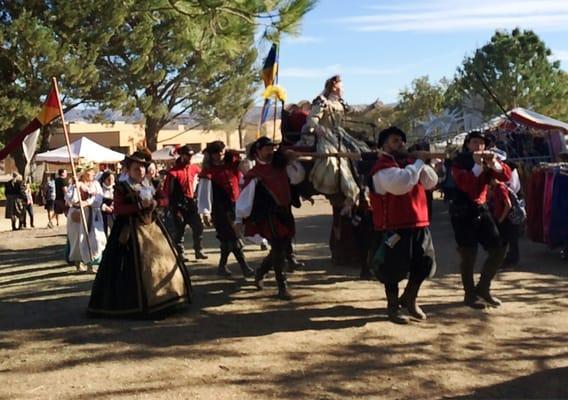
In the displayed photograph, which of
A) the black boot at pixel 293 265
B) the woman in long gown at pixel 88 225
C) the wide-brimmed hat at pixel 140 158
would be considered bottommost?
the black boot at pixel 293 265

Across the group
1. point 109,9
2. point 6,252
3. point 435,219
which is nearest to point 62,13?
point 109,9

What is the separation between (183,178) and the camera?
11.0 meters

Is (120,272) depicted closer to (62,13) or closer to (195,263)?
(195,263)

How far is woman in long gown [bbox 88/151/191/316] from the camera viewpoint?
7.01m

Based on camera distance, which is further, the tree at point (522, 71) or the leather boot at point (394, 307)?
the tree at point (522, 71)

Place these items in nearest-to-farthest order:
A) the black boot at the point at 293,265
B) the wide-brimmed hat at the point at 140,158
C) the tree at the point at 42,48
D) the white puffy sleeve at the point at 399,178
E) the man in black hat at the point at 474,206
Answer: the white puffy sleeve at the point at 399,178, the man in black hat at the point at 474,206, the wide-brimmed hat at the point at 140,158, the black boot at the point at 293,265, the tree at the point at 42,48

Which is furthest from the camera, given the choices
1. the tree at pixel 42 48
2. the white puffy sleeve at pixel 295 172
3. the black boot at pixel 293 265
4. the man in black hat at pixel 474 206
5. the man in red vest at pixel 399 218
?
the tree at pixel 42 48

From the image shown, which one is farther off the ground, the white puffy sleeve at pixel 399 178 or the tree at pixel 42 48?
the tree at pixel 42 48

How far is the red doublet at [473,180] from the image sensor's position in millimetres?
6738

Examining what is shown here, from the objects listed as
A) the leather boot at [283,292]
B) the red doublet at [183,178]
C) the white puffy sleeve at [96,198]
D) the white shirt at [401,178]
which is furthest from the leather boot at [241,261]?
the white shirt at [401,178]

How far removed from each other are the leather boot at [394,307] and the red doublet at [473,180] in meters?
1.08

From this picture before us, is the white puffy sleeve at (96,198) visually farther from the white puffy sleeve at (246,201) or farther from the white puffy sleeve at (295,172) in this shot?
the white puffy sleeve at (295,172)

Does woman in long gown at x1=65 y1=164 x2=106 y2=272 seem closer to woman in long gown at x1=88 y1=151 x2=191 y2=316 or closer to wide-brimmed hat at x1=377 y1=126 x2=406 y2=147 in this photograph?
woman in long gown at x1=88 y1=151 x2=191 y2=316

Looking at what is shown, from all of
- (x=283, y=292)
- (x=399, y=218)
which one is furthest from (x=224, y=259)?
(x=399, y=218)
